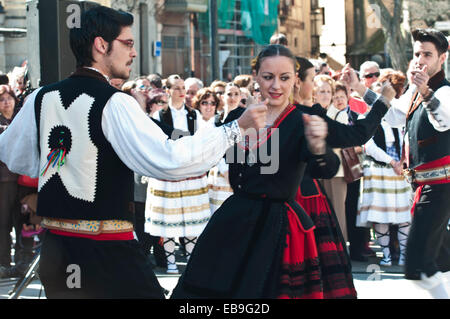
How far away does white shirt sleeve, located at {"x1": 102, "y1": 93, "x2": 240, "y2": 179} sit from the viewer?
338 centimetres

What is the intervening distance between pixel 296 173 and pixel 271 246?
413 millimetres

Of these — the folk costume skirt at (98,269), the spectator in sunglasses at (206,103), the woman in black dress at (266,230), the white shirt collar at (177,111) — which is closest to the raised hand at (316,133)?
the woman in black dress at (266,230)

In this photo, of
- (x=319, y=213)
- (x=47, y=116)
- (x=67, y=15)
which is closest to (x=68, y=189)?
(x=47, y=116)

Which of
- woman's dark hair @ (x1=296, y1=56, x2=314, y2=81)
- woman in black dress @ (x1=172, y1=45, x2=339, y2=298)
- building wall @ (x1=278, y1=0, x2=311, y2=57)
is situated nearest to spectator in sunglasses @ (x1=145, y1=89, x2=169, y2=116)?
woman's dark hair @ (x1=296, y1=56, x2=314, y2=81)

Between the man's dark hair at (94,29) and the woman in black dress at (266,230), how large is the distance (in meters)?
0.85

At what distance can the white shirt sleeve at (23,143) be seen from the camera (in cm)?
368

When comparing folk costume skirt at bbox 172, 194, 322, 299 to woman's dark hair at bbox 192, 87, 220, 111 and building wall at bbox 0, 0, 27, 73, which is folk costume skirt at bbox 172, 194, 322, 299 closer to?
woman's dark hair at bbox 192, 87, 220, 111

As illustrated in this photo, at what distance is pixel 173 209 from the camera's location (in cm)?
788

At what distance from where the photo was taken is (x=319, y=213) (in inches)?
181

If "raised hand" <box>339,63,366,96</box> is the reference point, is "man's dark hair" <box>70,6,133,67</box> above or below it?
above

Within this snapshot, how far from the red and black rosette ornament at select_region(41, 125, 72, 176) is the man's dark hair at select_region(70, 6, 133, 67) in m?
0.35

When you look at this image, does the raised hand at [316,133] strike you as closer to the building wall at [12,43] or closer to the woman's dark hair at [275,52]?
the woman's dark hair at [275,52]

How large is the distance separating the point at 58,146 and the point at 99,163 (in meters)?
0.22

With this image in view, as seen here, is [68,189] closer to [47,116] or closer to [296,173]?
[47,116]
